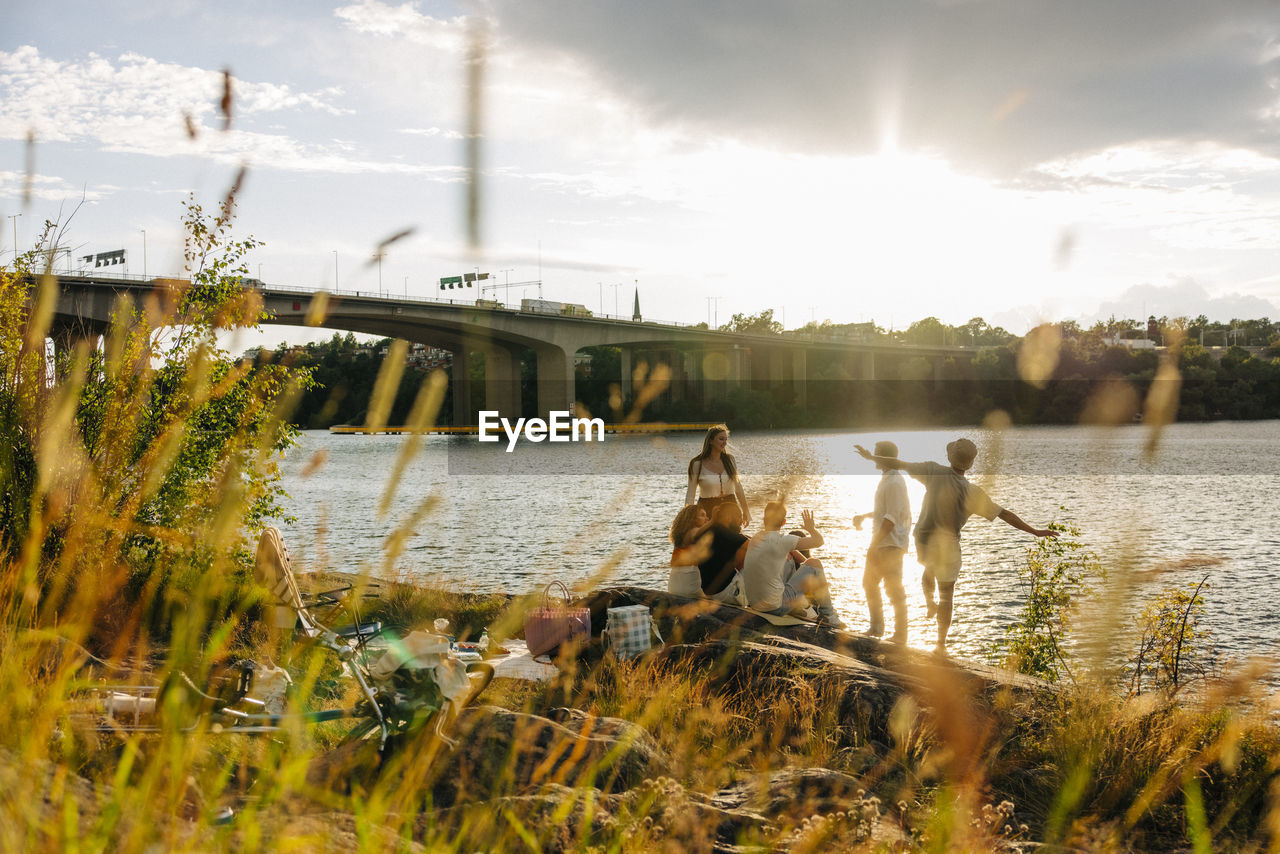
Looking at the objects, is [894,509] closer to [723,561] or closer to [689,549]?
[723,561]

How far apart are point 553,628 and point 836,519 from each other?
18.4 m

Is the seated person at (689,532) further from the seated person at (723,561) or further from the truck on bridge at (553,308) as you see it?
the truck on bridge at (553,308)

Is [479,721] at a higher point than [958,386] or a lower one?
lower

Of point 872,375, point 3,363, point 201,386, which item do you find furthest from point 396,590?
point 872,375

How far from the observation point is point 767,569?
7613 mm

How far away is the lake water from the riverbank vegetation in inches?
33.2

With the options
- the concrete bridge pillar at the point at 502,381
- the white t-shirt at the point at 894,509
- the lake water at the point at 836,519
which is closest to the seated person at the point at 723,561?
the lake water at the point at 836,519

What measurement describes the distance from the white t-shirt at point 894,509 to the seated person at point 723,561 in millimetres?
1237

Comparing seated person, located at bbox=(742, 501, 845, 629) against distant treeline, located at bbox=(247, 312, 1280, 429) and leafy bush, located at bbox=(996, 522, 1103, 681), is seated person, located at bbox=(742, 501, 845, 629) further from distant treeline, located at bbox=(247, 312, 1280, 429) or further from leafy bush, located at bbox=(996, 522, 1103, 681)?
distant treeline, located at bbox=(247, 312, 1280, 429)

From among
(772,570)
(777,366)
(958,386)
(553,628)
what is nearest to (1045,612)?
(772,570)

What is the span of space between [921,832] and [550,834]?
1717 millimetres

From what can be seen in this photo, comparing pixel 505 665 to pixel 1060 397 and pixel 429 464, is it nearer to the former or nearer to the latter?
pixel 429 464

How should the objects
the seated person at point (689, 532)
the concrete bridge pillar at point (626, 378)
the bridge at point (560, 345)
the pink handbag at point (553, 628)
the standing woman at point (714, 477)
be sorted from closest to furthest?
the pink handbag at point (553, 628) < the seated person at point (689, 532) < the standing woman at point (714, 477) < the bridge at point (560, 345) < the concrete bridge pillar at point (626, 378)

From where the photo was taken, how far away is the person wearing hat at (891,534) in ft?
26.2
